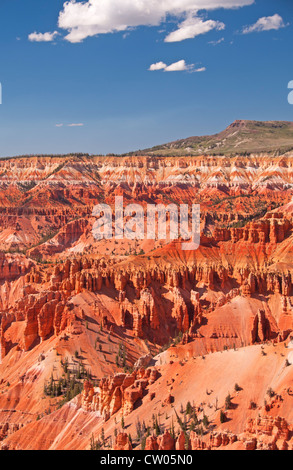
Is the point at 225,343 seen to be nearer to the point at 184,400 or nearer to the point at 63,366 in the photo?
the point at 63,366

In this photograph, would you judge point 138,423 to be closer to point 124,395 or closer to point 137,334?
point 124,395

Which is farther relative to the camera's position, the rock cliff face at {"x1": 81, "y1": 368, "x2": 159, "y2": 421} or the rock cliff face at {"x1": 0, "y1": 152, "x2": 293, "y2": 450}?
the rock cliff face at {"x1": 81, "y1": 368, "x2": 159, "y2": 421}

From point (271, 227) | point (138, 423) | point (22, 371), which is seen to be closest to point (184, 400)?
point (138, 423)

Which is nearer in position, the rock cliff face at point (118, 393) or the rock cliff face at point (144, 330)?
the rock cliff face at point (144, 330)

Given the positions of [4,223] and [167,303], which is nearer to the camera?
[167,303]

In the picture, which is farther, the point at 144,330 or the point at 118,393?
the point at 144,330

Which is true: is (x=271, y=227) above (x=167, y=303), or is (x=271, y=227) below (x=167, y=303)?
above

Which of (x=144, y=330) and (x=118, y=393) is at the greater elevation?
(x=118, y=393)
